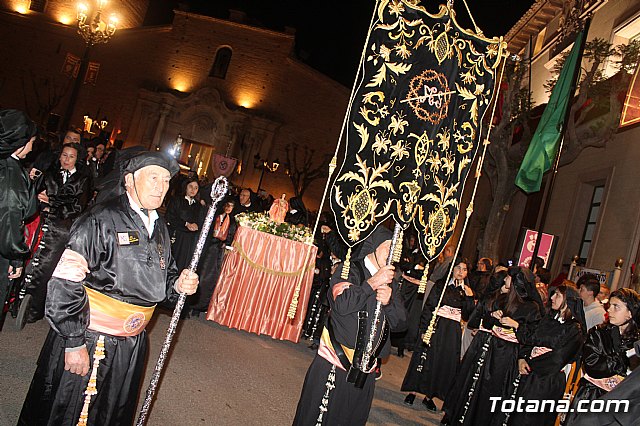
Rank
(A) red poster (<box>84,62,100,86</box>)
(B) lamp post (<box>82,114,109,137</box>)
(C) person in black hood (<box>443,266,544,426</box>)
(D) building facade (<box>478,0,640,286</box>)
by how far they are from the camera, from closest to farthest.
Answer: (C) person in black hood (<box>443,266,544,426</box>), (D) building facade (<box>478,0,640,286</box>), (A) red poster (<box>84,62,100,86</box>), (B) lamp post (<box>82,114,109,137</box>)

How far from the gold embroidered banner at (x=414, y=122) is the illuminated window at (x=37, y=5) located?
4176 centimetres

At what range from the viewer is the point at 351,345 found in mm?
3799

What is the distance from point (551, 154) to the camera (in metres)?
11.9

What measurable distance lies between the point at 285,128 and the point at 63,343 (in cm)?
3071

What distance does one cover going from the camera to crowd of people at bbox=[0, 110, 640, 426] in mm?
3010

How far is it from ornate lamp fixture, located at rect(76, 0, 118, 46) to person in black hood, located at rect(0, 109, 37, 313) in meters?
10.4

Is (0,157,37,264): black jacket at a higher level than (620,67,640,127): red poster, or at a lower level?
lower

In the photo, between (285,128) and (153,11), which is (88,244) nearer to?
(285,128)

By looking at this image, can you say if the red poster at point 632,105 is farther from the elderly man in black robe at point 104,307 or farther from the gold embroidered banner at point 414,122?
the elderly man in black robe at point 104,307

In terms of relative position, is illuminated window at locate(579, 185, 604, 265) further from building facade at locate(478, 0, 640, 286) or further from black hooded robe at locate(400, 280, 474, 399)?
black hooded robe at locate(400, 280, 474, 399)

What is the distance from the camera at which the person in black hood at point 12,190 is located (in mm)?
4020

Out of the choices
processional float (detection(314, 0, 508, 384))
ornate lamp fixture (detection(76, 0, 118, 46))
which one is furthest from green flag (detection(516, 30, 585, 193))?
ornate lamp fixture (detection(76, 0, 118, 46))

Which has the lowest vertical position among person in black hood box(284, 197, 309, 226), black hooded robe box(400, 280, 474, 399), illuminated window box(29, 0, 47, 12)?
black hooded robe box(400, 280, 474, 399)

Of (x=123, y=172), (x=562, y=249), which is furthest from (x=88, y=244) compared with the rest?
(x=562, y=249)
